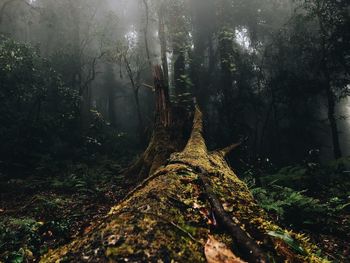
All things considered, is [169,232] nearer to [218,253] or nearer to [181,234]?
[181,234]

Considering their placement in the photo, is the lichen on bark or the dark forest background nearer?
the lichen on bark

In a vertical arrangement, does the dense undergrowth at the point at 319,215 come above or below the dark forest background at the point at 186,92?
below

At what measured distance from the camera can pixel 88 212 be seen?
775cm

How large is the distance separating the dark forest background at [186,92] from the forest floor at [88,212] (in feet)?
0.17

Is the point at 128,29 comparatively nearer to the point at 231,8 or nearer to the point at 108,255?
the point at 231,8

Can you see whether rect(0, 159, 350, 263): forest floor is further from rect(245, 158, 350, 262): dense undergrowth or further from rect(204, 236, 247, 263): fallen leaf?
rect(204, 236, 247, 263): fallen leaf

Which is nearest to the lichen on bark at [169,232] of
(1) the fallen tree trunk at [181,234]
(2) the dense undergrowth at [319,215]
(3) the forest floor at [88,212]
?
(1) the fallen tree trunk at [181,234]

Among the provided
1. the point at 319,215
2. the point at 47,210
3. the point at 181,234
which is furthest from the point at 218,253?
the point at 47,210

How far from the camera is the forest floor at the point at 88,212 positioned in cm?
557

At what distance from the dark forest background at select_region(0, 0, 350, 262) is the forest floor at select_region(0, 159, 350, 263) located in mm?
53

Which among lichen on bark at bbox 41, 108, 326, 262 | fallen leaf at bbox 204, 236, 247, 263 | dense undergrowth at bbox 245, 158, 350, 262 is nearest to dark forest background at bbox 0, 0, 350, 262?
dense undergrowth at bbox 245, 158, 350, 262

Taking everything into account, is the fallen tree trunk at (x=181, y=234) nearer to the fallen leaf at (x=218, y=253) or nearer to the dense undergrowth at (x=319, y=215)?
the fallen leaf at (x=218, y=253)

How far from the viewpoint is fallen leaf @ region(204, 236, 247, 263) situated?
214cm

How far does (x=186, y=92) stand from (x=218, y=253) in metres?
13.4
